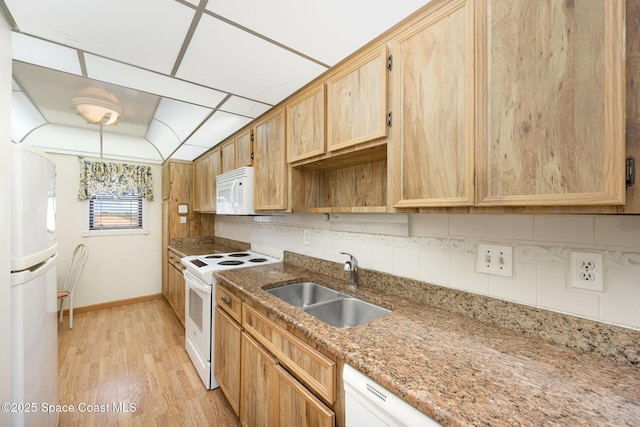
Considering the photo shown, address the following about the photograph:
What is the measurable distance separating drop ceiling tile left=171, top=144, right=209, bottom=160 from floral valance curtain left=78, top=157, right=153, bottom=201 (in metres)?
0.67

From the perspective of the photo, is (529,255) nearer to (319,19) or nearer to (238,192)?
(319,19)

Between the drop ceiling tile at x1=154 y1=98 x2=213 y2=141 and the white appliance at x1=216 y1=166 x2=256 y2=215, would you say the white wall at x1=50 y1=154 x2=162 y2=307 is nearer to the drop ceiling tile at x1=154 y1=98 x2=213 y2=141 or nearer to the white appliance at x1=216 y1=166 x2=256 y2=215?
the drop ceiling tile at x1=154 y1=98 x2=213 y2=141

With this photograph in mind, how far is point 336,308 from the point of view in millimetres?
1484

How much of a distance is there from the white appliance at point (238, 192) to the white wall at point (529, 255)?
102cm

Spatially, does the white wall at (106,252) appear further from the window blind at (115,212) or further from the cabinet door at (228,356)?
the cabinet door at (228,356)

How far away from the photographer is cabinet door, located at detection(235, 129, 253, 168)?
7.45 ft

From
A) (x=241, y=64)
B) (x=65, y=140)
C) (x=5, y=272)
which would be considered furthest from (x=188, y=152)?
(x=5, y=272)

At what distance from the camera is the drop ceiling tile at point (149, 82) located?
4.86 feet

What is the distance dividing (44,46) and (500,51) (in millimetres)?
2042

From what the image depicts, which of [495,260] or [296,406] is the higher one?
[495,260]

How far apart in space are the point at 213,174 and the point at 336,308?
2361mm

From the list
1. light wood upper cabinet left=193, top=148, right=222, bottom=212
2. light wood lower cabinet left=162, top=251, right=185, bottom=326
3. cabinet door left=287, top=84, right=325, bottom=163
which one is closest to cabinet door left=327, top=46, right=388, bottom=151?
cabinet door left=287, top=84, right=325, bottom=163

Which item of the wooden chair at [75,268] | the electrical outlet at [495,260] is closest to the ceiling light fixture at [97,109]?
the wooden chair at [75,268]

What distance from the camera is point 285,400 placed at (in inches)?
44.8
